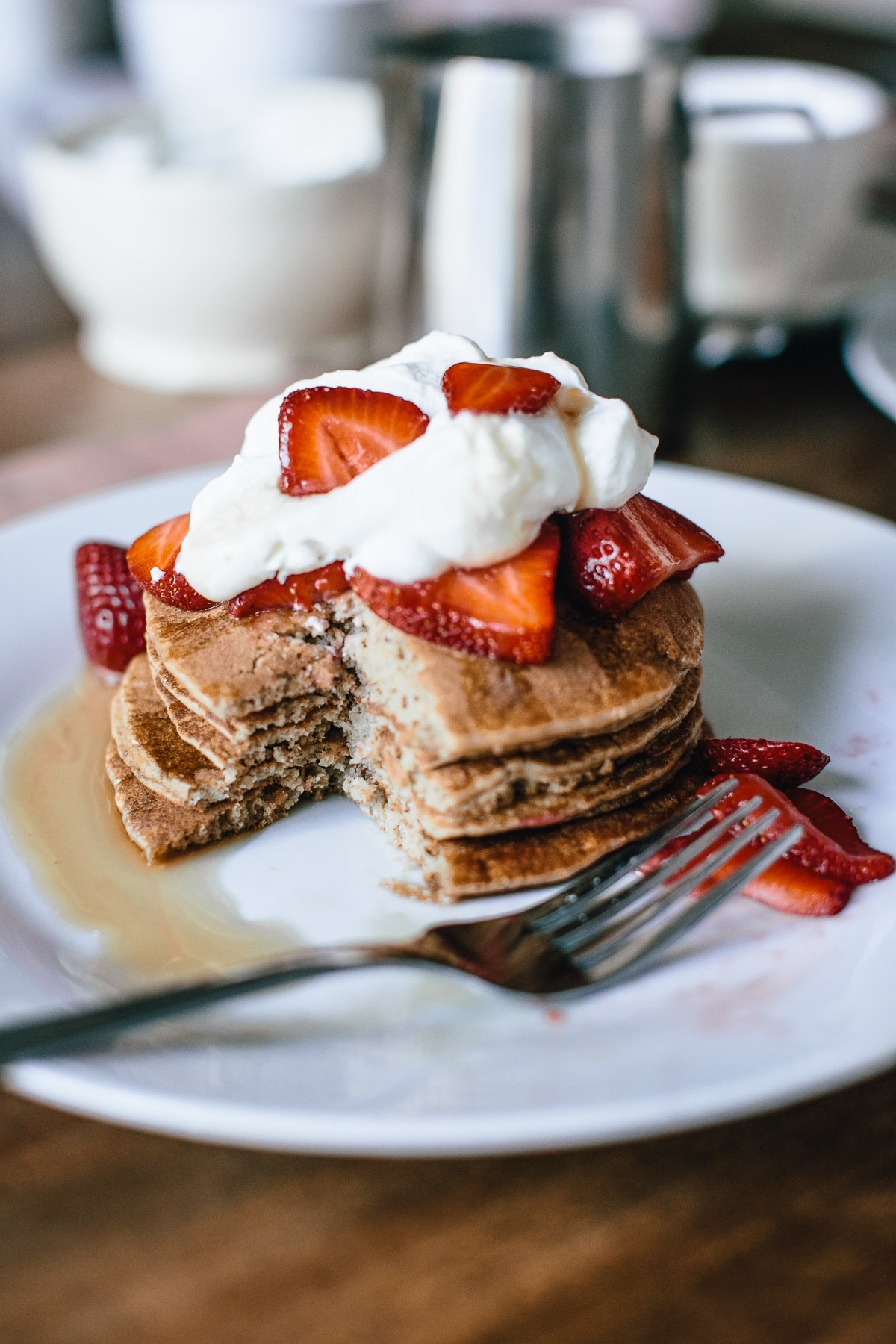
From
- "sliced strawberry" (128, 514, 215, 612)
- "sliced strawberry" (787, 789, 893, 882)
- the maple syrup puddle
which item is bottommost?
the maple syrup puddle

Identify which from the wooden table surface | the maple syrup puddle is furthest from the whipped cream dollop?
the wooden table surface

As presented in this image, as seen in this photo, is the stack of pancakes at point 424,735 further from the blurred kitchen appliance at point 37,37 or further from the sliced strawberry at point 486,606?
the blurred kitchen appliance at point 37,37

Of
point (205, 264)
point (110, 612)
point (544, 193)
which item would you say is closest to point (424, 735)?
point (110, 612)

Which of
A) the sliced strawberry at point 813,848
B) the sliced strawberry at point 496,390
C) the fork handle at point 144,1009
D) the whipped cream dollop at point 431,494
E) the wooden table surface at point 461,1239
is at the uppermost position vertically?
the sliced strawberry at point 496,390

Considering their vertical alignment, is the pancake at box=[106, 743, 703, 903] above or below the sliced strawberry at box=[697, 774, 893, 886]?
below

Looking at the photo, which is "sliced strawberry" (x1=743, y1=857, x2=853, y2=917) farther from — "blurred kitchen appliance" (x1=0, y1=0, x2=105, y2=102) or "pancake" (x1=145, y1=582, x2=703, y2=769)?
"blurred kitchen appliance" (x1=0, y1=0, x2=105, y2=102)

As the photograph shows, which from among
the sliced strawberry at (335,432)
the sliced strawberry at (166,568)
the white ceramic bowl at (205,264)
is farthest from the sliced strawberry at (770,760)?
the white ceramic bowl at (205,264)

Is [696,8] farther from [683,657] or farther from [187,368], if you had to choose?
[683,657]
